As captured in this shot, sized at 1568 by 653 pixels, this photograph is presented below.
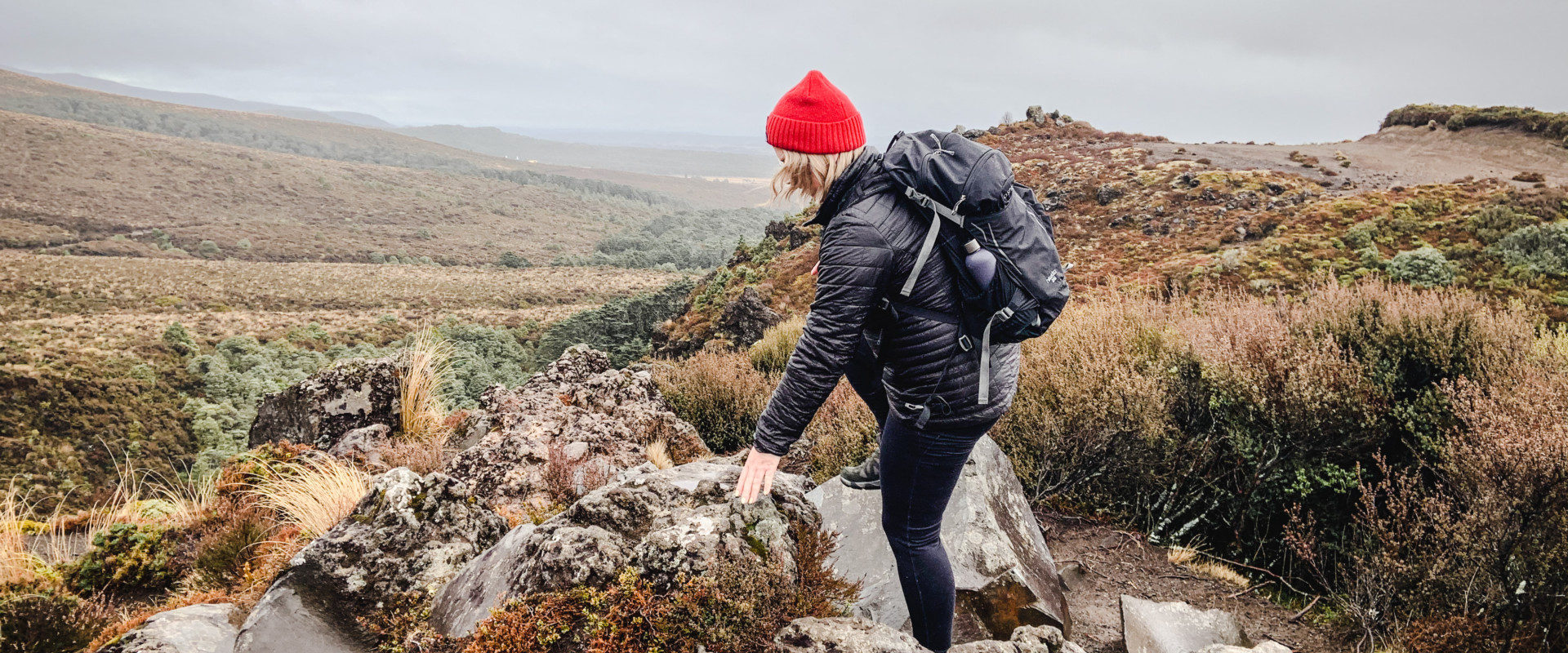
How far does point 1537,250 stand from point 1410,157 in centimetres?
1863

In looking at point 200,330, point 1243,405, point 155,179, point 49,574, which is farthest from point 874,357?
point 155,179

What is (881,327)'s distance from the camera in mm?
1776

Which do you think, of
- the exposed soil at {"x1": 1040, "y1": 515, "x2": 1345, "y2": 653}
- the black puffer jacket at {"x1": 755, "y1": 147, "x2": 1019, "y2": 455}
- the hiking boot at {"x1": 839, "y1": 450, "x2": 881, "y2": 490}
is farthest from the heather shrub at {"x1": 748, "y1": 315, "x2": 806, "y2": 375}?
the black puffer jacket at {"x1": 755, "y1": 147, "x2": 1019, "y2": 455}

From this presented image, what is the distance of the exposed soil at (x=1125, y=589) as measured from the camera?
119 inches

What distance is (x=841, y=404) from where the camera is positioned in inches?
196

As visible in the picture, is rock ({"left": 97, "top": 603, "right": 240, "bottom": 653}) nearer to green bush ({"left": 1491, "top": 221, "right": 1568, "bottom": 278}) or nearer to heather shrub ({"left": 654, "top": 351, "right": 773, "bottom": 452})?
heather shrub ({"left": 654, "top": 351, "right": 773, "bottom": 452})

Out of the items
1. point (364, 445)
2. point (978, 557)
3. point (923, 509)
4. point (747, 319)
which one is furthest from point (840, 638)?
point (747, 319)

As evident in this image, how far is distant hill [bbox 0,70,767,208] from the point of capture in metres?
135

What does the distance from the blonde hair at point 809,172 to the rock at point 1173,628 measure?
8.23ft

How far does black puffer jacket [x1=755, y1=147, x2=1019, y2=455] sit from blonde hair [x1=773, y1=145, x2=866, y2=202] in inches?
1.3

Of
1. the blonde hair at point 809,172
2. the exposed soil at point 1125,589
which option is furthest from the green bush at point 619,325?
the blonde hair at point 809,172

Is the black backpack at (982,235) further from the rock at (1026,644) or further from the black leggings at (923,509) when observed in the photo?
the rock at (1026,644)

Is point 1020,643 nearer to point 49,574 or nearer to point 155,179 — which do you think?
point 49,574

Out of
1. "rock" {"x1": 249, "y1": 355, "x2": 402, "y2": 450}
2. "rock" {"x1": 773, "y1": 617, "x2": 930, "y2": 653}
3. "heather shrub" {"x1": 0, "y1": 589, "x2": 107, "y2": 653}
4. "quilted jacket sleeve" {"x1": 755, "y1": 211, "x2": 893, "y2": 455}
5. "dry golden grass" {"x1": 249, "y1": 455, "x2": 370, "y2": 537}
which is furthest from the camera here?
"rock" {"x1": 249, "y1": 355, "x2": 402, "y2": 450}
